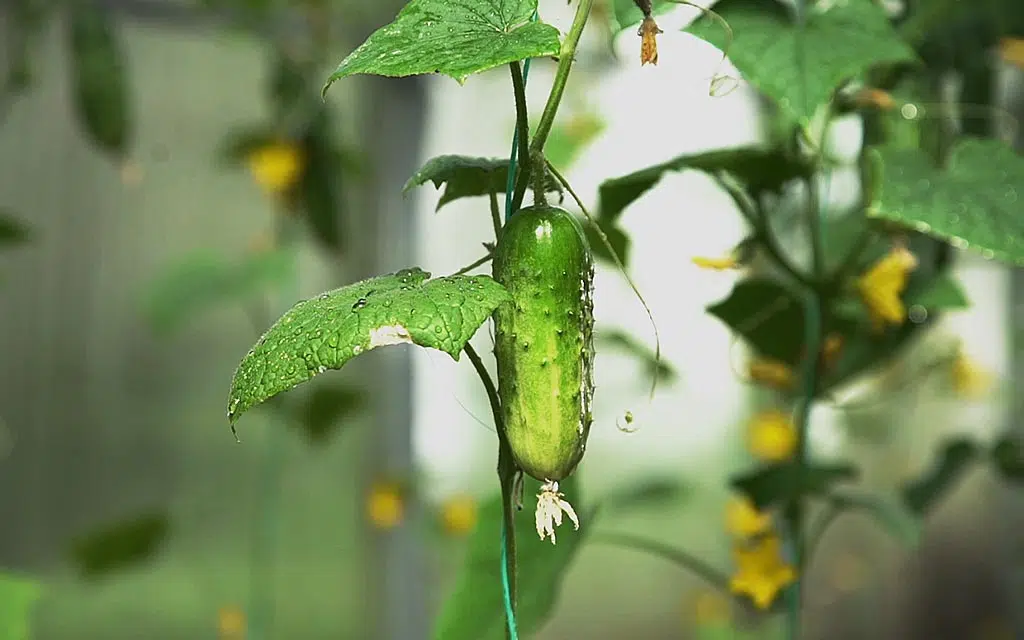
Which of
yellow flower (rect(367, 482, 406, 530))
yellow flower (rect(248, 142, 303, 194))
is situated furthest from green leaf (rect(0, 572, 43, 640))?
yellow flower (rect(367, 482, 406, 530))

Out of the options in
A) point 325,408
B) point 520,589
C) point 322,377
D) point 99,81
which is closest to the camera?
point 520,589

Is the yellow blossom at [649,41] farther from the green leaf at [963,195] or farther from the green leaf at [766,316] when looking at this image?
the green leaf at [766,316]

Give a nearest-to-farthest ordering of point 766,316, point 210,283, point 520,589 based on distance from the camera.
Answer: point 520,589, point 766,316, point 210,283

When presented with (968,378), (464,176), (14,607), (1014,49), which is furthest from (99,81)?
(968,378)

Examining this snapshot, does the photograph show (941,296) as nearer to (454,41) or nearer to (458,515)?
(454,41)

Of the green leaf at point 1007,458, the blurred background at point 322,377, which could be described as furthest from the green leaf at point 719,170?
the green leaf at point 1007,458
